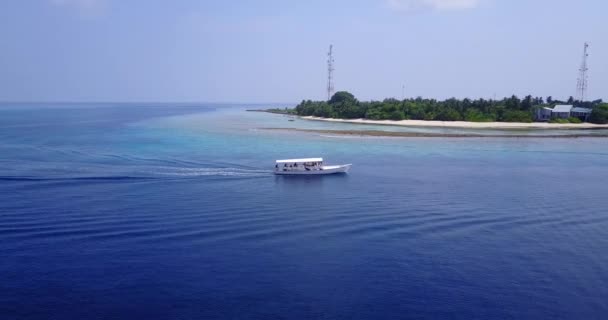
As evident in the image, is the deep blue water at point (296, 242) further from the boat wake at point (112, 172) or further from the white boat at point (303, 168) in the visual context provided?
the white boat at point (303, 168)

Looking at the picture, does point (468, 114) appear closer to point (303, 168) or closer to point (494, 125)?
point (494, 125)

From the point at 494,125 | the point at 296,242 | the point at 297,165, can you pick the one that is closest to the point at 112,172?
the point at 297,165

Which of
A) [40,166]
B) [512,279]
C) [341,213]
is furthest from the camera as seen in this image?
[40,166]

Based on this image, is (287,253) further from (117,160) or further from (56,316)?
(117,160)

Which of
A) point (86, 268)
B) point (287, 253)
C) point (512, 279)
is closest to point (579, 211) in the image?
point (512, 279)

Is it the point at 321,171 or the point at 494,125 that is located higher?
the point at 494,125

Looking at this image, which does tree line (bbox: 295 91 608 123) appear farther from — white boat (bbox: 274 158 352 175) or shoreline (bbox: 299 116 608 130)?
white boat (bbox: 274 158 352 175)
